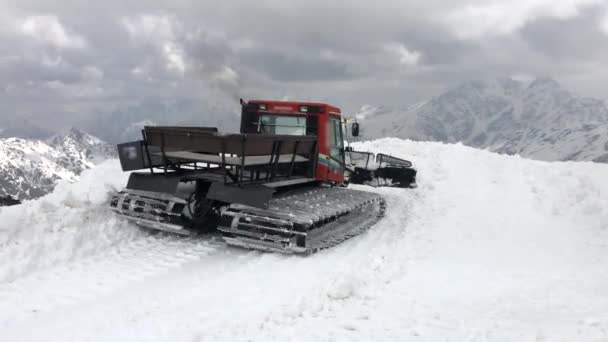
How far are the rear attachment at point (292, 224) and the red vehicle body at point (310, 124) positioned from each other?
1.53 meters

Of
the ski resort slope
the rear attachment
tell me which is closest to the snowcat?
the rear attachment

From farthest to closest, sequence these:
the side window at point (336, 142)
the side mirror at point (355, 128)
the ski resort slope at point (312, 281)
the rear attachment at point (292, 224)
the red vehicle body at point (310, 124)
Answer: the side mirror at point (355, 128) → the side window at point (336, 142) → the red vehicle body at point (310, 124) → the rear attachment at point (292, 224) → the ski resort slope at point (312, 281)

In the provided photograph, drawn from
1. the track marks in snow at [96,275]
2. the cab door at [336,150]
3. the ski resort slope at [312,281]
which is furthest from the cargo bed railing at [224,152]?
the track marks in snow at [96,275]

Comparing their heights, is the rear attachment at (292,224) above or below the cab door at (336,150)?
below

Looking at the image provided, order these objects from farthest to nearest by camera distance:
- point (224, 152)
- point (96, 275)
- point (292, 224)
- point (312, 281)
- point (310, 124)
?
1. point (310, 124)
2. point (224, 152)
3. point (292, 224)
4. point (96, 275)
5. point (312, 281)

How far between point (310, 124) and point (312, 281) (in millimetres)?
6157

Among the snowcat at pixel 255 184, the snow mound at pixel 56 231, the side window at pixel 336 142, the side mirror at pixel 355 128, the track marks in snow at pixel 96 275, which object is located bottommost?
the track marks in snow at pixel 96 275

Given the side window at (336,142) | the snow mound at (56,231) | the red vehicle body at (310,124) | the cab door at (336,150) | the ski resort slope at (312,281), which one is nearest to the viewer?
the ski resort slope at (312,281)

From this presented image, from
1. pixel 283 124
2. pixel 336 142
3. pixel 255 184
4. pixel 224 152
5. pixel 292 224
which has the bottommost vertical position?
pixel 292 224

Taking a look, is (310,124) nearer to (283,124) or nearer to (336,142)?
(283,124)

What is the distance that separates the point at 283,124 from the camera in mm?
12664

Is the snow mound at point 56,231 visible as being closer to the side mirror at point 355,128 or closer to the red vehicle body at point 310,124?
the red vehicle body at point 310,124

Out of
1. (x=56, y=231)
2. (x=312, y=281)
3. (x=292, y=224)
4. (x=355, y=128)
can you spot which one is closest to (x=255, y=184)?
(x=292, y=224)

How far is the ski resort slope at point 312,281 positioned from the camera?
5.14m
